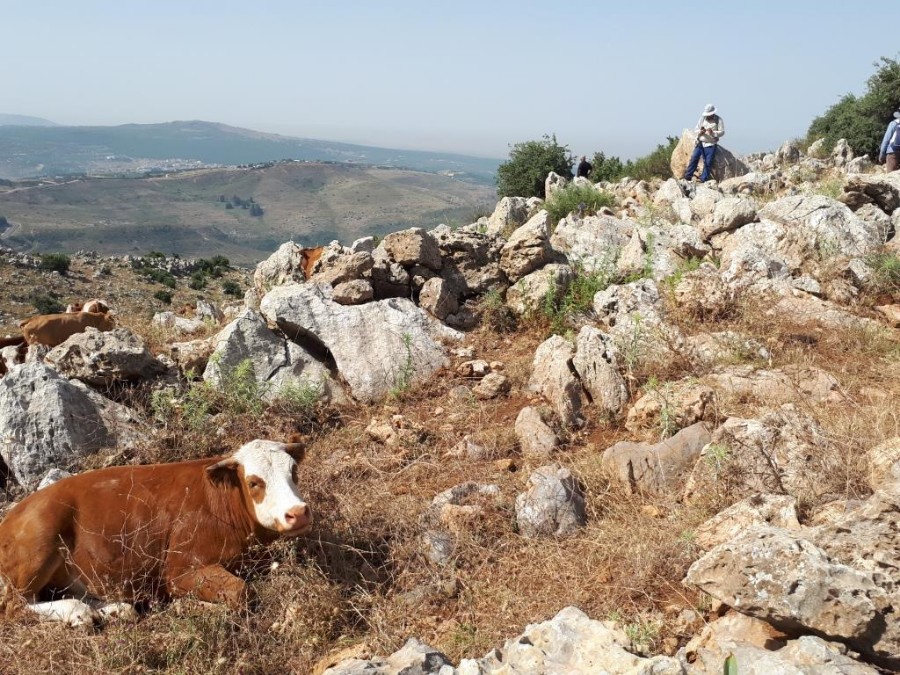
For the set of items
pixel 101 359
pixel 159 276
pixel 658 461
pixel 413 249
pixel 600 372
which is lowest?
pixel 159 276

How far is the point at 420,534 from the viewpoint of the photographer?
4797 millimetres

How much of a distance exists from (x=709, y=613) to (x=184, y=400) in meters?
5.13

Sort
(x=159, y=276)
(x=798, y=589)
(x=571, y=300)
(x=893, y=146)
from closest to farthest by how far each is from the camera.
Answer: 1. (x=798, y=589)
2. (x=571, y=300)
3. (x=893, y=146)
4. (x=159, y=276)

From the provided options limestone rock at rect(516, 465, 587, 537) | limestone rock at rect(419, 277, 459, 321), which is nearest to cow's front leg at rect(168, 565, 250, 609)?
limestone rock at rect(516, 465, 587, 537)

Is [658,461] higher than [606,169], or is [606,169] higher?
[606,169]

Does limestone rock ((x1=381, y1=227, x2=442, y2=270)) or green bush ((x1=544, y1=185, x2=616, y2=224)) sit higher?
green bush ((x1=544, y1=185, x2=616, y2=224))

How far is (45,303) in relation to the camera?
64.3ft

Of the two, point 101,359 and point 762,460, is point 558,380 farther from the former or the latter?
point 101,359

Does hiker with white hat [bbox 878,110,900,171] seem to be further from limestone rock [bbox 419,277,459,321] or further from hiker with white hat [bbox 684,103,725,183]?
limestone rock [bbox 419,277,459,321]

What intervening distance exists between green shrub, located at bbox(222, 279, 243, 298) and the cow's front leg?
20.0 meters

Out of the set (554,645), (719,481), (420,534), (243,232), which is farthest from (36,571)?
(243,232)

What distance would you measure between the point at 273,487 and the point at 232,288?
21329 millimetres

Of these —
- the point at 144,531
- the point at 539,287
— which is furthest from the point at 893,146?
the point at 144,531

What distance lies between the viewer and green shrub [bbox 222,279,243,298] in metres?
23.6
